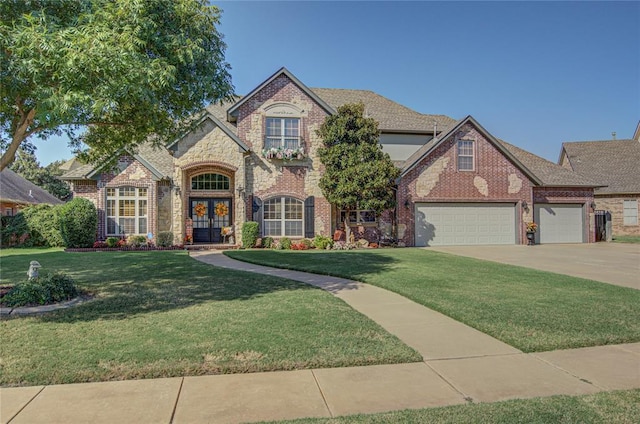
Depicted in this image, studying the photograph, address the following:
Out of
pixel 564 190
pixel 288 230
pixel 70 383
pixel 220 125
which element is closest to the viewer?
pixel 70 383

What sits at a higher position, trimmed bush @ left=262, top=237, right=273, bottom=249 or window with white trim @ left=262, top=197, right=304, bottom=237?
window with white trim @ left=262, top=197, right=304, bottom=237

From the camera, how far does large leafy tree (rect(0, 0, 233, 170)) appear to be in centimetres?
520

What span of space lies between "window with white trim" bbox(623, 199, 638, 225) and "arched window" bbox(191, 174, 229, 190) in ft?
86.8

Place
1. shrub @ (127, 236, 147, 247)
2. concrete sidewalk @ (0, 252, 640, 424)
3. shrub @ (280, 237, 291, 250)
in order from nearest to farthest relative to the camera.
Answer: concrete sidewalk @ (0, 252, 640, 424) → shrub @ (127, 236, 147, 247) → shrub @ (280, 237, 291, 250)

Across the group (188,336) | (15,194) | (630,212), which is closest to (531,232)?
(630,212)

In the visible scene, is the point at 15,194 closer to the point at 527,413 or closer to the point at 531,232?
the point at 531,232

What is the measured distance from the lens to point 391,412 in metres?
3.16

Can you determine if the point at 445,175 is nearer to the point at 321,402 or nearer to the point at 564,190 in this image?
the point at 564,190

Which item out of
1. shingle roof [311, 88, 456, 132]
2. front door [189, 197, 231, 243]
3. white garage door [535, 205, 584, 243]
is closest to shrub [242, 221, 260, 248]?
front door [189, 197, 231, 243]

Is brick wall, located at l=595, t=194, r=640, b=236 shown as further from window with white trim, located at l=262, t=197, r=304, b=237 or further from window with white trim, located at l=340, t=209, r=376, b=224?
window with white trim, located at l=262, t=197, r=304, b=237

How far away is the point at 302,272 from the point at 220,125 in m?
9.53

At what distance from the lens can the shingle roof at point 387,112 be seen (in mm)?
21641

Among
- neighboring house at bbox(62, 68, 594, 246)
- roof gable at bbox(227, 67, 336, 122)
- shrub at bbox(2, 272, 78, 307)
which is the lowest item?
shrub at bbox(2, 272, 78, 307)

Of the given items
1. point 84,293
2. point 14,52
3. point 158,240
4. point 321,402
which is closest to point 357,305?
point 321,402
